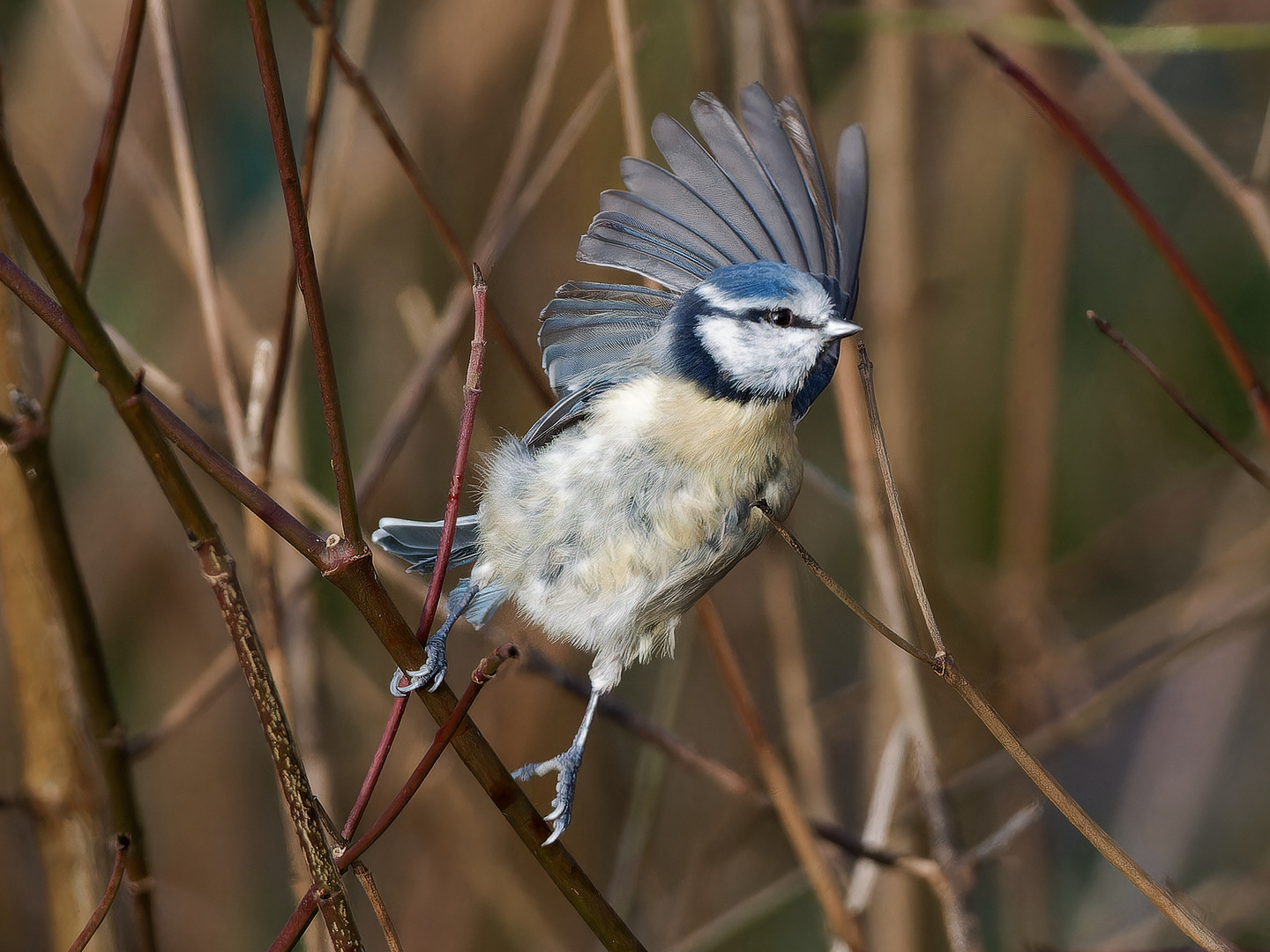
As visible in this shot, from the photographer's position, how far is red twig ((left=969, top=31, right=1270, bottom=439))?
106 cm

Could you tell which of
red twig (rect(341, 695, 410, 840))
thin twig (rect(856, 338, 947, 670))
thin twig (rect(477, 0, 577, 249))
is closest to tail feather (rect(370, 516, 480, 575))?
thin twig (rect(477, 0, 577, 249))

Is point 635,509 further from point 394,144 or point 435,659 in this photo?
point 394,144

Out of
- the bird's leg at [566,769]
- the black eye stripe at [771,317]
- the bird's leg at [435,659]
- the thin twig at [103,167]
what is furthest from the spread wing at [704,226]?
the thin twig at [103,167]

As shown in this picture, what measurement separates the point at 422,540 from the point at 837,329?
2.53 feet

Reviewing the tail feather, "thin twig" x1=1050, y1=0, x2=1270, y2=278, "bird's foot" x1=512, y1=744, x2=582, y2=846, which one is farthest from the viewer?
the tail feather

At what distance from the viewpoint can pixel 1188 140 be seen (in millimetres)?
1205

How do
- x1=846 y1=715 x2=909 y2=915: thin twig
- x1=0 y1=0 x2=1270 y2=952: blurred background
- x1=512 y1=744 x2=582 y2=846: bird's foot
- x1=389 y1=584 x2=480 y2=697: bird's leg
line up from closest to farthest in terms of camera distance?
1. x1=389 y1=584 x2=480 y2=697: bird's leg
2. x1=512 y1=744 x2=582 y2=846: bird's foot
3. x1=846 y1=715 x2=909 y2=915: thin twig
4. x1=0 y1=0 x2=1270 y2=952: blurred background

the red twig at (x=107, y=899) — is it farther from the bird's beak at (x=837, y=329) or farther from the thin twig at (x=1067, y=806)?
the bird's beak at (x=837, y=329)

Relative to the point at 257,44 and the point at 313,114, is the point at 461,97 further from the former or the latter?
the point at 257,44

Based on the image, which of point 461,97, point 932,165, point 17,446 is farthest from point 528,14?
point 17,446

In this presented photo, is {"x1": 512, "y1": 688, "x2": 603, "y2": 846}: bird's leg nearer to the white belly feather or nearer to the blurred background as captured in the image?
the white belly feather

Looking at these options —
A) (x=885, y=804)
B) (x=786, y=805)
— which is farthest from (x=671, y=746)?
(x=885, y=804)

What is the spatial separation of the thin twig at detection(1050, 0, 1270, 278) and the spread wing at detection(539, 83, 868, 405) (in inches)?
11.8

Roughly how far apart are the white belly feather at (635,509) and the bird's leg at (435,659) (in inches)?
3.5
